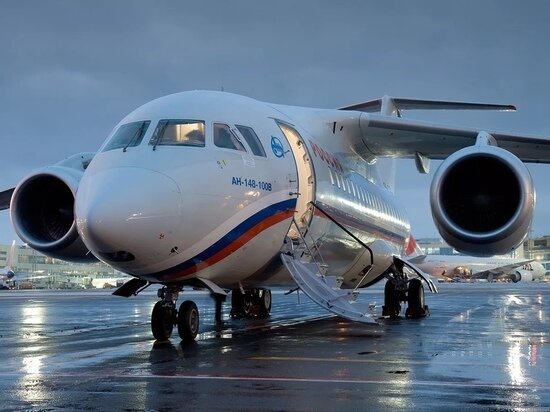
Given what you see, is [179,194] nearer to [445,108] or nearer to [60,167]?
[60,167]

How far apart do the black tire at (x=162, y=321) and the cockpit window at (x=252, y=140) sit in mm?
2530

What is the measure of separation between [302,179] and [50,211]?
457 centimetres

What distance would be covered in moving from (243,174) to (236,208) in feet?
1.73

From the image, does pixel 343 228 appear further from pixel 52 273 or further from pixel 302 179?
pixel 52 273

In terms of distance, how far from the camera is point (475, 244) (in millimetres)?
11547

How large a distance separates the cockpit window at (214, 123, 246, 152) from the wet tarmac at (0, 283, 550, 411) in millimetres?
2760

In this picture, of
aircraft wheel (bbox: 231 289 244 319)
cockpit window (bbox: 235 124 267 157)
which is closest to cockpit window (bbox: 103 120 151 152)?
cockpit window (bbox: 235 124 267 157)

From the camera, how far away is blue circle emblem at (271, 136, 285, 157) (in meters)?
10.7

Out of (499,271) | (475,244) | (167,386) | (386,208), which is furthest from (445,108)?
(499,271)

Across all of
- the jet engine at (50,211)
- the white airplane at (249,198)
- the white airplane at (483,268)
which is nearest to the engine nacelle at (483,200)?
the white airplane at (249,198)

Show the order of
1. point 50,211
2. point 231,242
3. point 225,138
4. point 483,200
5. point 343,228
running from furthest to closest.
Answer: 1. point 343,228
2. point 50,211
3. point 483,200
4. point 225,138
5. point 231,242

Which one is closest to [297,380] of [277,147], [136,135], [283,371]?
[283,371]

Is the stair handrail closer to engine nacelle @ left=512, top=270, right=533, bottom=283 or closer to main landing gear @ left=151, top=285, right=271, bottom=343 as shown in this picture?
main landing gear @ left=151, top=285, right=271, bottom=343

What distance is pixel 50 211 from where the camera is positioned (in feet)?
41.3
